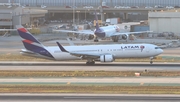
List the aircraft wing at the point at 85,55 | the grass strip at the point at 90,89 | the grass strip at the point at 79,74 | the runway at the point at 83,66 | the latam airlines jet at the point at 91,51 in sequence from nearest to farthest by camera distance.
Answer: the grass strip at the point at 90,89 → the grass strip at the point at 79,74 → the runway at the point at 83,66 → the latam airlines jet at the point at 91,51 → the aircraft wing at the point at 85,55

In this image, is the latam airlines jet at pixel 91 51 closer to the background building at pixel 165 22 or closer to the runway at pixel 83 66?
the runway at pixel 83 66

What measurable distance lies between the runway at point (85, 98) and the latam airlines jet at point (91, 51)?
22589 millimetres

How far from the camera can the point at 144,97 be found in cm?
3178

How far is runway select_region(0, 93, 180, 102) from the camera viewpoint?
30.7 metres

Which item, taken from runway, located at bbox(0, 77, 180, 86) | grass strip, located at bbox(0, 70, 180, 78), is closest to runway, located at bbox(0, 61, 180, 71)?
grass strip, located at bbox(0, 70, 180, 78)

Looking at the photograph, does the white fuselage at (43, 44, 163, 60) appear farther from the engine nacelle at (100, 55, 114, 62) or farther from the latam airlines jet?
the engine nacelle at (100, 55, 114, 62)

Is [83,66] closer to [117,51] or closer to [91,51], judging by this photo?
[91,51]

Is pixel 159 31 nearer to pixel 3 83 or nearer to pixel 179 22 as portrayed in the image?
pixel 179 22

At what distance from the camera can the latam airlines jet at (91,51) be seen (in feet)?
183

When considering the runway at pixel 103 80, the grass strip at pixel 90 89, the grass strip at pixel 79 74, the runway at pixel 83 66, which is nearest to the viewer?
the grass strip at pixel 90 89

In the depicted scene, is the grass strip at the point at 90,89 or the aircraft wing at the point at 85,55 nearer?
the grass strip at the point at 90,89

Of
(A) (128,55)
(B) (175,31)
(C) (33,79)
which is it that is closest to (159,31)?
(B) (175,31)

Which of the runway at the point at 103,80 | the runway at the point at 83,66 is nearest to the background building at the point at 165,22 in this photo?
the runway at the point at 83,66

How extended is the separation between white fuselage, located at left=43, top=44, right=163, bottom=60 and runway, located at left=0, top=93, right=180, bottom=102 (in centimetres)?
2337
